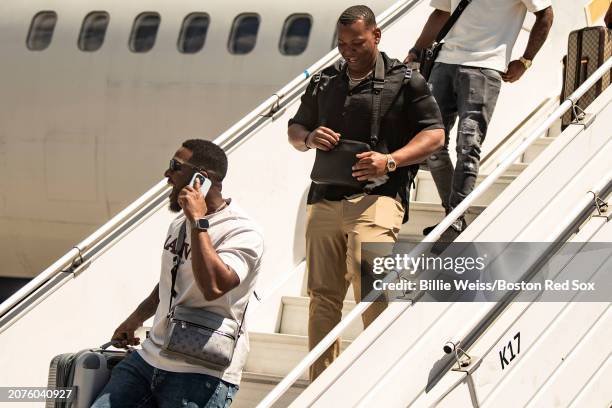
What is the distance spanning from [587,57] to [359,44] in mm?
2098

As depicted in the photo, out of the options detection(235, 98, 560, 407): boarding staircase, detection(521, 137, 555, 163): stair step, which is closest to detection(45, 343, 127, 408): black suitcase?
detection(235, 98, 560, 407): boarding staircase

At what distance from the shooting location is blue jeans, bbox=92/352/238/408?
358cm

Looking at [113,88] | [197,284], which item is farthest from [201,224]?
[113,88]

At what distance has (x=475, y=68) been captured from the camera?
221 inches

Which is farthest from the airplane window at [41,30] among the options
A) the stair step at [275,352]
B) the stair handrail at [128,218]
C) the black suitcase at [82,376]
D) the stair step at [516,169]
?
the black suitcase at [82,376]

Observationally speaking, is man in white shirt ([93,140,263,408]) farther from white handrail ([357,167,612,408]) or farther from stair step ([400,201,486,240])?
stair step ([400,201,486,240])

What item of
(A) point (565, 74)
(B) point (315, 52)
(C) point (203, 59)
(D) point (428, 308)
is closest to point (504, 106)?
(A) point (565, 74)

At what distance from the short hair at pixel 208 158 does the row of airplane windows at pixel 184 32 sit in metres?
5.52

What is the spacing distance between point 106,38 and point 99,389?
6868mm

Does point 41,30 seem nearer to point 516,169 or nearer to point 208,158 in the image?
point 516,169

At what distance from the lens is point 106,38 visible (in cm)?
1035

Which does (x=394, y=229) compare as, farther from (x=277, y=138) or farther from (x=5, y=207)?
(x=5, y=207)

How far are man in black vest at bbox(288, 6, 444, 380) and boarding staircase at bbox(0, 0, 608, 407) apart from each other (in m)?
0.54

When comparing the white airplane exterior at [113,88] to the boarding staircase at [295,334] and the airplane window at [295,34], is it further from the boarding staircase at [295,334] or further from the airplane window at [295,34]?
the boarding staircase at [295,334]
